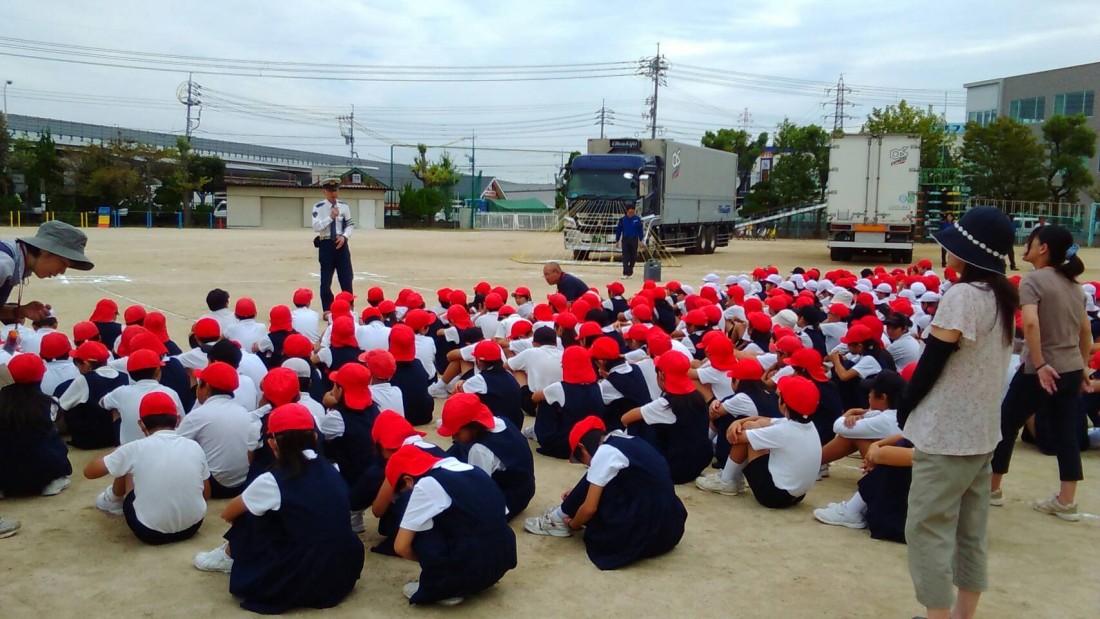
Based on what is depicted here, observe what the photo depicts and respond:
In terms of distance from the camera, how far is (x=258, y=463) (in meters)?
5.07

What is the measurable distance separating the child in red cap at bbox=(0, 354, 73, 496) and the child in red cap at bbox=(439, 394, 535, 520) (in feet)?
8.25

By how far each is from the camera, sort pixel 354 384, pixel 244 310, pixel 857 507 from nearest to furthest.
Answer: pixel 354 384, pixel 857 507, pixel 244 310

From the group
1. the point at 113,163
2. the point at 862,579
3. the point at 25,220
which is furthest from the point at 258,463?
the point at 113,163

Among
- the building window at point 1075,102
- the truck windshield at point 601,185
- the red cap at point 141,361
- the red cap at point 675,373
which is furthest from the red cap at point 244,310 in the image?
the building window at point 1075,102

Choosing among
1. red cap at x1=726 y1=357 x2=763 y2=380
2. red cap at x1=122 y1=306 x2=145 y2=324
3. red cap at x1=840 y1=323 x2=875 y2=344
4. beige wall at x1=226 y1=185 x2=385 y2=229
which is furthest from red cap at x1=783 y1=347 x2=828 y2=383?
beige wall at x1=226 y1=185 x2=385 y2=229

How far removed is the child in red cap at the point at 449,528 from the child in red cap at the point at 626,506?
71cm

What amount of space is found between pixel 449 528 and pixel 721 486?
8.25 feet

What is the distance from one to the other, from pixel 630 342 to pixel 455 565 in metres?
4.61

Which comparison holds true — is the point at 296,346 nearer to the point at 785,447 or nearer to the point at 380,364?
the point at 380,364

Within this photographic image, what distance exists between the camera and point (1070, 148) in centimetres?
4028

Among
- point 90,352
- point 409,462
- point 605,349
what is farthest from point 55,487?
point 605,349

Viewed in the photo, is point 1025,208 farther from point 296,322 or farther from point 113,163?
point 113,163

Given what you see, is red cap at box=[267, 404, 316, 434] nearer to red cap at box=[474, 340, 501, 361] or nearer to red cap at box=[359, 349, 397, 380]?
red cap at box=[359, 349, 397, 380]

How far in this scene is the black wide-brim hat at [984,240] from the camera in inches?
133
